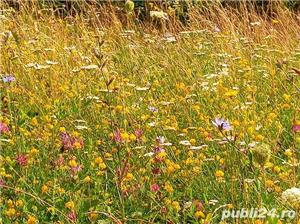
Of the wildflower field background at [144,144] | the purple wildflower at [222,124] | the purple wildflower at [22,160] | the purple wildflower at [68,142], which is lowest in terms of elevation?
the wildflower field background at [144,144]

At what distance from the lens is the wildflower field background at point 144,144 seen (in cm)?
215

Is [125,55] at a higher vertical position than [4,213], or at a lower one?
lower

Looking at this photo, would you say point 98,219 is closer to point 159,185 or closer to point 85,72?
point 159,185

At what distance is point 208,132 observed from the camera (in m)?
2.90

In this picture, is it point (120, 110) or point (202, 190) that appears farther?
point (120, 110)

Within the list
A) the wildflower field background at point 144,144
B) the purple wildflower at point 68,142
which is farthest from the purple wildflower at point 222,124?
the purple wildflower at point 68,142

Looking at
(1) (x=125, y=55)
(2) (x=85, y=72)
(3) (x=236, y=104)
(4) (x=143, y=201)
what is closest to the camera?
(4) (x=143, y=201)

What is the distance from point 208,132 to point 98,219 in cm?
86

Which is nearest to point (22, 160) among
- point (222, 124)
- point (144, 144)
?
point (144, 144)

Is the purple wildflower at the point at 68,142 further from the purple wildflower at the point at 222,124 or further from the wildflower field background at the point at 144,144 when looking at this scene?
the purple wildflower at the point at 222,124

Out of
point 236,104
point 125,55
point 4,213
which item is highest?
point 4,213

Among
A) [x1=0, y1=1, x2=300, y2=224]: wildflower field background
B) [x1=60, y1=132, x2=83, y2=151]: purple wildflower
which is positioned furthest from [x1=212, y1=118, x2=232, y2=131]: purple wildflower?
[x1=60, y1=132, x2=83, y2=151]: purple wildflower

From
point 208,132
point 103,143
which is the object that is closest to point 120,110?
point 103,143

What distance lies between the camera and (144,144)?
281 cm
